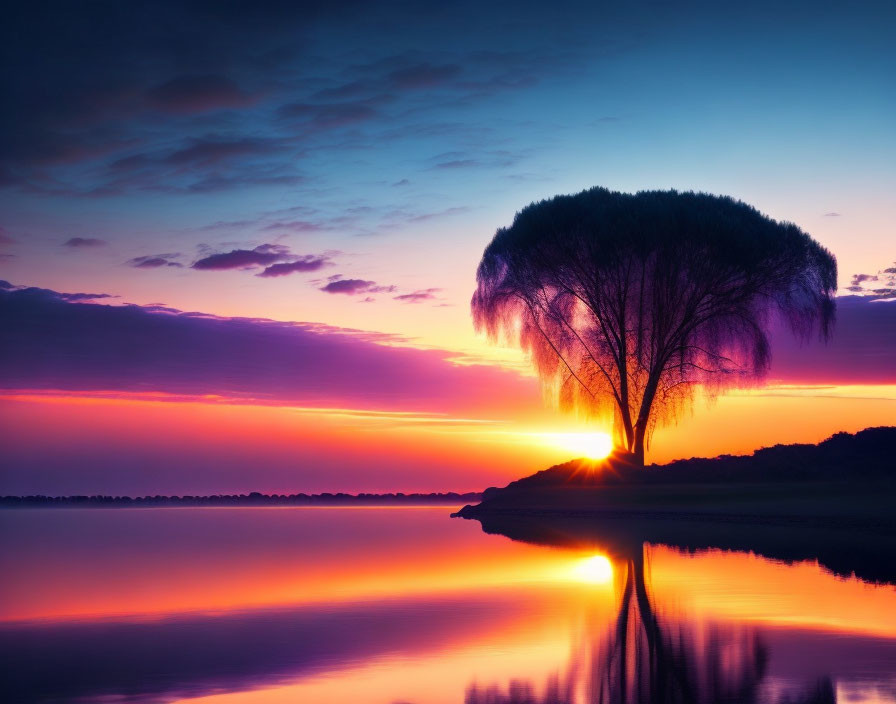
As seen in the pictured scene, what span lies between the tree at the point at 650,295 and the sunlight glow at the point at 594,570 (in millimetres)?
18008

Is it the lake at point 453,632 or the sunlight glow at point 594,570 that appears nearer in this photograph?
the lake at point 453,632

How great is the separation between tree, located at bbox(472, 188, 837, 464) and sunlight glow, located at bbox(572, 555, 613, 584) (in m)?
18.0

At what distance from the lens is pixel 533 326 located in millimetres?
35844

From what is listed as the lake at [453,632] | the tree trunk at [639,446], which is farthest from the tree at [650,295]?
the lake at [453,632]

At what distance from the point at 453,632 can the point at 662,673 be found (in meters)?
2.83

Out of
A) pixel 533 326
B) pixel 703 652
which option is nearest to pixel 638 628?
pixel 703 652

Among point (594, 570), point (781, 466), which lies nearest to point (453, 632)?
point (594, 570)

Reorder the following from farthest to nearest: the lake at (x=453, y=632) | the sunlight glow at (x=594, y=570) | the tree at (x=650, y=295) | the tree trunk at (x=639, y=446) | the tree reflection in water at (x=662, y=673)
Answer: the tree trunk at (x=639, y=446) → the tree at (x=650, y=295) → the sunlight glow at (x=594, y=570) → the lake at (x=453, y=632) → the tree reflection in water at (x=662, y=673)

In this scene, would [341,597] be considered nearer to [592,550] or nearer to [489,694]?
[489,694]

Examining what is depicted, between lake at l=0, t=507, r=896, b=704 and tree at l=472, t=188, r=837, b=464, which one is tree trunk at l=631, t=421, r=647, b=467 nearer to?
tree at l=472, t=188, r=837, b=464

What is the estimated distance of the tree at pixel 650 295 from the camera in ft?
110

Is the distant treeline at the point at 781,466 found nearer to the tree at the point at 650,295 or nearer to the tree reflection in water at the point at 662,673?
the tree at the point at 650,295

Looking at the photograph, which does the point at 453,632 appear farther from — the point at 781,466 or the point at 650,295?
the point at 781,466

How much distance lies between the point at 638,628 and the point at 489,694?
329 centimetres
